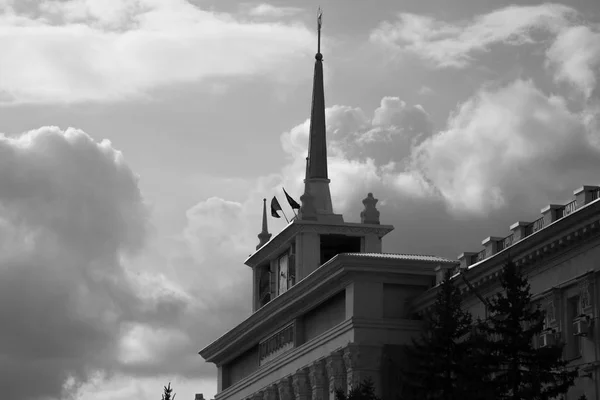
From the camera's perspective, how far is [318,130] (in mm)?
79750

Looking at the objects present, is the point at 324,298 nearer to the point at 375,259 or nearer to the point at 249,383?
the point at 375,259

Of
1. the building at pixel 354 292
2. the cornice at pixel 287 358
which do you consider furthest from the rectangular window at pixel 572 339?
the cornice at pixel 287 358

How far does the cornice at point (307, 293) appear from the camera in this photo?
204 feet

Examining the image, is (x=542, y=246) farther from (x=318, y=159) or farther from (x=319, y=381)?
(x=318, y=159)

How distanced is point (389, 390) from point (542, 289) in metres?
11.2

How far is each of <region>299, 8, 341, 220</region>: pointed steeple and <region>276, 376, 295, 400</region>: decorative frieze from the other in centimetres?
755

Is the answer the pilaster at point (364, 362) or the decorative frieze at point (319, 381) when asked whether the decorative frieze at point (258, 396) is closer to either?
the decorative frieze at point (319, 381)

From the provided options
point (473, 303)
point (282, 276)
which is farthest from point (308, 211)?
point (473, 303)

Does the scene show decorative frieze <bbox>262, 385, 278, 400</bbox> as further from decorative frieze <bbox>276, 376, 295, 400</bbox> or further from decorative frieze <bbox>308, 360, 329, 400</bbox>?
decorative frieze <bbox>308, 360, 329, 400</bbox>

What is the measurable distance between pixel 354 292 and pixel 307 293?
5.33 meters

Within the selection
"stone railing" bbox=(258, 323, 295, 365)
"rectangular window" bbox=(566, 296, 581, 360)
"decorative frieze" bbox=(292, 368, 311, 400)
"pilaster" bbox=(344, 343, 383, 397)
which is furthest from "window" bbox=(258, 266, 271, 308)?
"rectangular window" bbox=(566, 296, 581, 360)

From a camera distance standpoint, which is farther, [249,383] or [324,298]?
[249,383]

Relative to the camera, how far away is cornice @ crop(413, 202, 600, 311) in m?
48.9

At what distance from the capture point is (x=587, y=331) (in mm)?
49188
